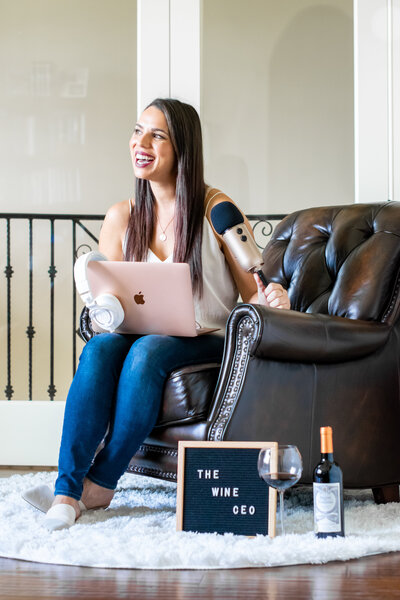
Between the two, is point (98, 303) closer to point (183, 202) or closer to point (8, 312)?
point (183, 202)

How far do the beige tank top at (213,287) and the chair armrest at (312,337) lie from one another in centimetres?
36

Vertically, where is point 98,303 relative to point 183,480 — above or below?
above

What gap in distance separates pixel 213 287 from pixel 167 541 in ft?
2.94

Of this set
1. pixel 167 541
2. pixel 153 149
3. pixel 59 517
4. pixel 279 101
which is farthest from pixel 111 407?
pixel 279 101

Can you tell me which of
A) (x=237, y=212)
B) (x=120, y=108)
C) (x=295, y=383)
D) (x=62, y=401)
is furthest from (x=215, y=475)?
(x=120, y=108)

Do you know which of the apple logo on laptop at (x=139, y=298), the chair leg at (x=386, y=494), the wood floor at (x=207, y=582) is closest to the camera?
the wood floor at (x=207, y=582)

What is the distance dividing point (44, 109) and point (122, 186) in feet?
1.66

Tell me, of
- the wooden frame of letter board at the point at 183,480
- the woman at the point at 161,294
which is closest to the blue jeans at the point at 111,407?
the woman at the point at 161,294

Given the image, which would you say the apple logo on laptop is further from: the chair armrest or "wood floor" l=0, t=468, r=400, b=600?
"wood floor" l=0, t=468, r=400, b=600

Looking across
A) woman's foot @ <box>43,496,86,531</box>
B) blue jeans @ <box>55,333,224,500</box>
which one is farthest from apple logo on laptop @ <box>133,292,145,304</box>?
woman's foot @ <box>43,496,86,531</box>

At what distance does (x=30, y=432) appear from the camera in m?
3.28

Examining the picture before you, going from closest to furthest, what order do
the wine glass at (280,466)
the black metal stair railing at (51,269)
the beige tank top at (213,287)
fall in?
the wine glass at (280,466), the beige tank top at (213,287), the black metal stair railing at (51,269)

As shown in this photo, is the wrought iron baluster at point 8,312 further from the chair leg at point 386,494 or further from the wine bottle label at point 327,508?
the wine bottle label at point 327,508

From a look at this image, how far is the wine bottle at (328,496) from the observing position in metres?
Answer: 1.71
